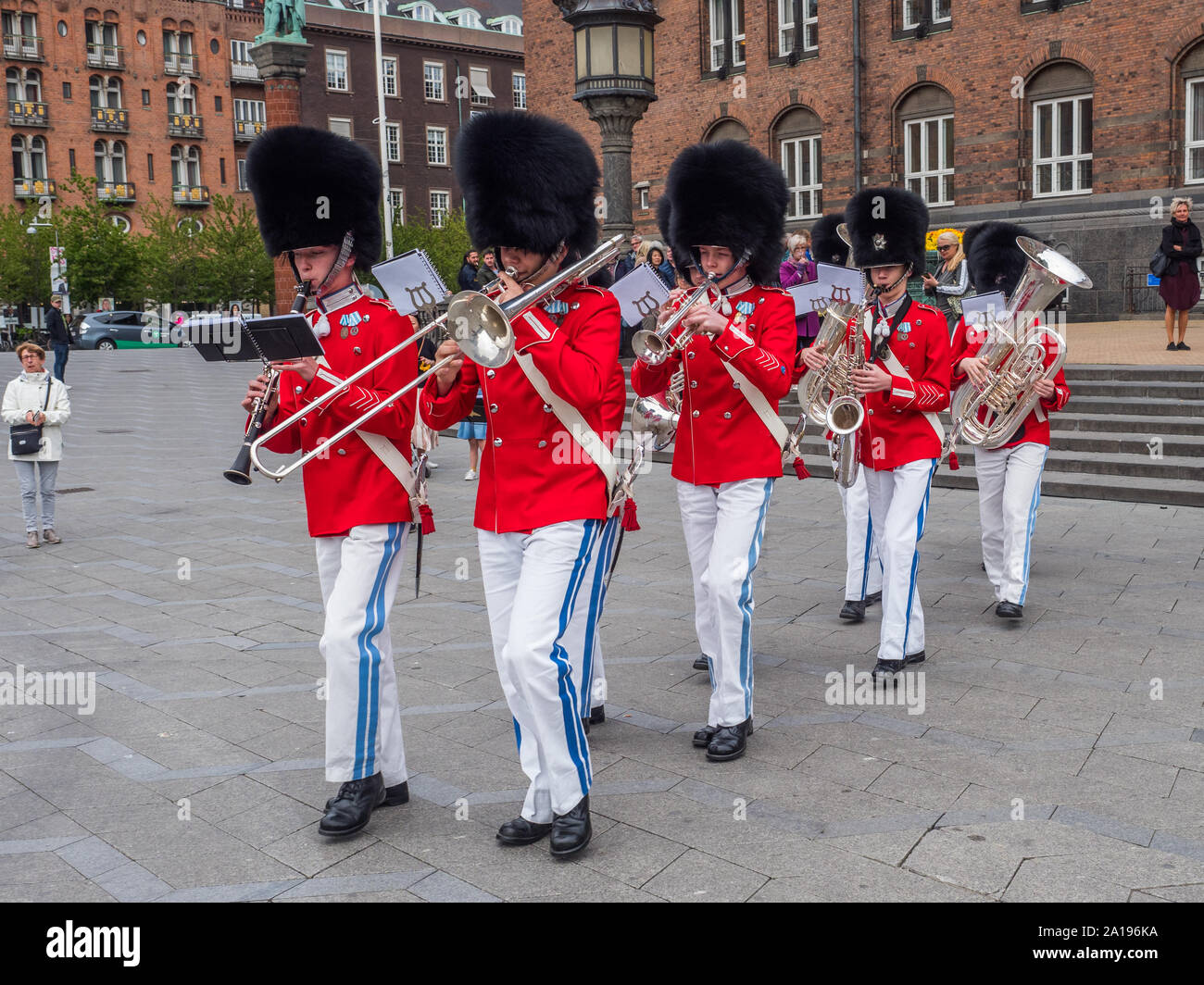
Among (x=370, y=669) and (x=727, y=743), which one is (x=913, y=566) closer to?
(x=727, y=743)

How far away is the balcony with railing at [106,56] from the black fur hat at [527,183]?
212 ft

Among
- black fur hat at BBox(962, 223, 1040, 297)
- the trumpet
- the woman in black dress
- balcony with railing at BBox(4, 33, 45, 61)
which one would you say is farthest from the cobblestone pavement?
balcony with railing at BBox(4, 33, 45, 61)

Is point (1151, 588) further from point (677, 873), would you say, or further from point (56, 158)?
point (56, 158)

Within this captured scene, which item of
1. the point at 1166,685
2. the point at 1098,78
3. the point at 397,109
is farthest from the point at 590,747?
the point at 397,109

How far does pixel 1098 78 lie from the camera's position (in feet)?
79.3

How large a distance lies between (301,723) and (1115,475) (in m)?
8.66

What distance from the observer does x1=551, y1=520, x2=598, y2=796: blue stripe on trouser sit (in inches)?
164

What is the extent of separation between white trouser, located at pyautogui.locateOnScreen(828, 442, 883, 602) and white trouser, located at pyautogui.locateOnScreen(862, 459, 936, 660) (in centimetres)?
106

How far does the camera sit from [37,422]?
1027cm

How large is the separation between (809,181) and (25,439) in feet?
77.4

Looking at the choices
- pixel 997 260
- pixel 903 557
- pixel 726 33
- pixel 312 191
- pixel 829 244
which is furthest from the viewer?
pixel 726 33

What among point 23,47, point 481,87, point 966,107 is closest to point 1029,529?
point 966,107

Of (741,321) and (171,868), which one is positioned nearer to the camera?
(171,868)

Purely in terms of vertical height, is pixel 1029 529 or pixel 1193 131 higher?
pixel 1193 131
